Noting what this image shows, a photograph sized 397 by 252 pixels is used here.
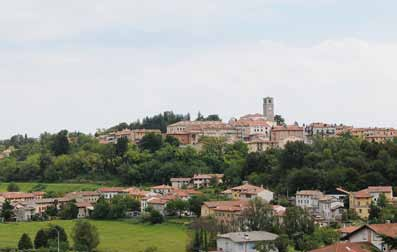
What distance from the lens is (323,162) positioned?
5275 cm

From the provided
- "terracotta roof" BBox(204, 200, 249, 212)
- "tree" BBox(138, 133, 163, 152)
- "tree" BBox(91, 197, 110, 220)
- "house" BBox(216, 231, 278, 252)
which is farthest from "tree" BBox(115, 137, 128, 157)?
"house" BBox(216, 231, 278, 252)

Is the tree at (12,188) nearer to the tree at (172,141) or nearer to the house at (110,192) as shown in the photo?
the house at (110,192)

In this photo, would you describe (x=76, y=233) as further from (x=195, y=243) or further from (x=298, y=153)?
(x=298, y=153)

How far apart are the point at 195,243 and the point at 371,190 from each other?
13720 mm

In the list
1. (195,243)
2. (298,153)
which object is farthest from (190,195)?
(195,243)

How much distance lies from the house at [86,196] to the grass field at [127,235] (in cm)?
521

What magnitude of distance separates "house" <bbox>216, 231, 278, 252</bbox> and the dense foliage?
53.2ft

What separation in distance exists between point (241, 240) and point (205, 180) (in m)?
28.4

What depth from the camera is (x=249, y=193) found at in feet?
166

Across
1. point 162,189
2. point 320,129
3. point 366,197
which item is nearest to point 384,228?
point 366,197

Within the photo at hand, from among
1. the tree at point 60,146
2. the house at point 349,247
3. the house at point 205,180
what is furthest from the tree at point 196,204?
the tree at point 60,146

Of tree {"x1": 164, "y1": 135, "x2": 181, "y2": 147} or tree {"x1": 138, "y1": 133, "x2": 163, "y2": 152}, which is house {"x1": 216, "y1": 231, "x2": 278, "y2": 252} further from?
tree {"x1": 164, "y1": 135, "x2": 181, "y2": 147}

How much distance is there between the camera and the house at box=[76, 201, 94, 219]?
57.3m

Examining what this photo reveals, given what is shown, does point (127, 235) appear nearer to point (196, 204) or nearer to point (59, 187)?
point (196, 204)
